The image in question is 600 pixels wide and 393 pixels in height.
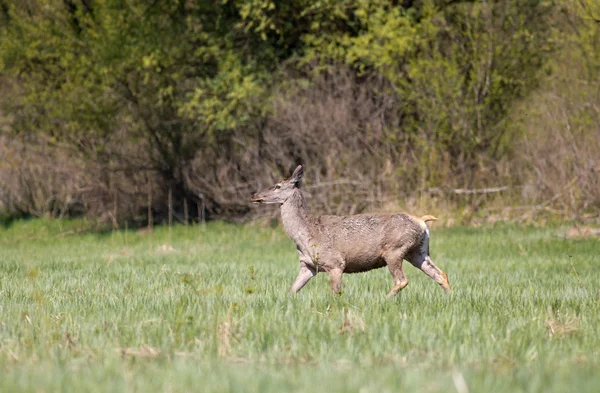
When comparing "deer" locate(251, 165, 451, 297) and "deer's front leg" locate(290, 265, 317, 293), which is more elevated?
"deer" locate(251, 165, 451, 297)

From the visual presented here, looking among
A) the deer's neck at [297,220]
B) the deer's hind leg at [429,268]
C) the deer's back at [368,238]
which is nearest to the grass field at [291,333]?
the deer's hind leg at [429,268]

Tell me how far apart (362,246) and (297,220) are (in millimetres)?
845

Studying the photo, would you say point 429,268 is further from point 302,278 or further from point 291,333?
point 291,333

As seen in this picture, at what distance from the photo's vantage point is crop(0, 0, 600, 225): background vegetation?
2267 centimetres

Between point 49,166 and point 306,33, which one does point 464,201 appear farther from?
point 49,166

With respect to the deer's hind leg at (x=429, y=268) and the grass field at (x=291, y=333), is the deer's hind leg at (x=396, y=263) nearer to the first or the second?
the grass field at (x=291, y=333)

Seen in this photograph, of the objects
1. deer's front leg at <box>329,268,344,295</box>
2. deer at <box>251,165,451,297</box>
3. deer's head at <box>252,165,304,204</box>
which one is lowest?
deer's front leg at <box>329,268,344,295</box>

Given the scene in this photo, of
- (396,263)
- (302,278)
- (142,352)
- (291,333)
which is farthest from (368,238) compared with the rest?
(142,352)

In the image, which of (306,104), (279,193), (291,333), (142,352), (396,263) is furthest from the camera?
(306,104)

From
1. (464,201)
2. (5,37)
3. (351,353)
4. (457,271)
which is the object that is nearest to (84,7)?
(5,37)

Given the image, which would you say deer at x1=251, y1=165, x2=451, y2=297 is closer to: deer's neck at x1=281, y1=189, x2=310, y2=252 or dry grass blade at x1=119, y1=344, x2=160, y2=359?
deer's neck at x1=281, y1=189, x2=310, y2=252

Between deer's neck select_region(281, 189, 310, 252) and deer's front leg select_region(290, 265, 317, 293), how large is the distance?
0.21m

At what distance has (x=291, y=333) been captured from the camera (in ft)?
22.6

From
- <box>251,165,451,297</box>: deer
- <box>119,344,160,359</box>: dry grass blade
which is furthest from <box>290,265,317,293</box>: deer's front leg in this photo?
<box>119,344,160,359</box>: dry grass blade
